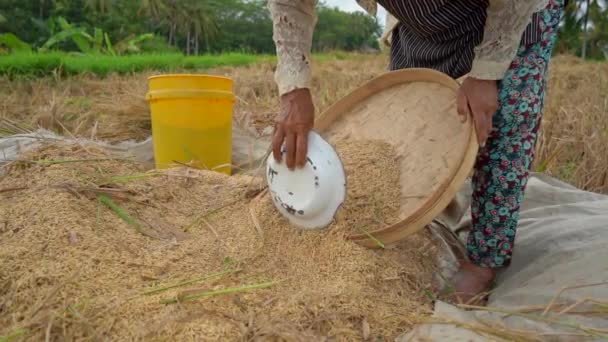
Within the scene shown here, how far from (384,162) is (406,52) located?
1.56 ft

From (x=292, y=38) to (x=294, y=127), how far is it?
25 cm

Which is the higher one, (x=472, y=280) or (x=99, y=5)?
(x=99, y=5)

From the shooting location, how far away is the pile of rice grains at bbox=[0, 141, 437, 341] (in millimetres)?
950

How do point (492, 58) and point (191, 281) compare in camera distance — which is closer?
point (191, 281)

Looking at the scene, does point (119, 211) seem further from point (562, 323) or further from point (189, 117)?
point (562, 323)

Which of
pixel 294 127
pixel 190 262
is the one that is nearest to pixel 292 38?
pixel 294 127

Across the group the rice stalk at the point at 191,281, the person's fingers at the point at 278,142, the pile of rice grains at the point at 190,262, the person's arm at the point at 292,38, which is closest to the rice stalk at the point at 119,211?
the pile of rice grains at the point at 190,262

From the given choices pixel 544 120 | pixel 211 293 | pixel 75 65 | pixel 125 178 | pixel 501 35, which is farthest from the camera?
pixel 75 65

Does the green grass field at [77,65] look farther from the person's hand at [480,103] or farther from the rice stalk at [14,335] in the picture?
the person's hand at [480,103]

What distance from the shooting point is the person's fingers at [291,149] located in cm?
118

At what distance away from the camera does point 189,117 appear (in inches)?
84.0

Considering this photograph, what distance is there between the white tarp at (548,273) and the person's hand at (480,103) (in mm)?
412

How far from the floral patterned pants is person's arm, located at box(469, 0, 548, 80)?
95mm

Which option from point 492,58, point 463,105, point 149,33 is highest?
point 149,33
